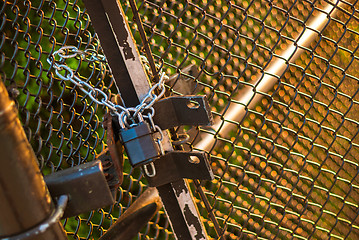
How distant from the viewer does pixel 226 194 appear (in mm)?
3010

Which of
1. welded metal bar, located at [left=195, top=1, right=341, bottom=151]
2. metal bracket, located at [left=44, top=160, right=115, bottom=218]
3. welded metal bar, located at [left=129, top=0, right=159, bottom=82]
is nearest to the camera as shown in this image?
metal bracket, located at [left=44, top=160, right=115, bottom=218]

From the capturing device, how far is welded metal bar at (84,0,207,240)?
1.26 meters

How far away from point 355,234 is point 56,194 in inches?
108

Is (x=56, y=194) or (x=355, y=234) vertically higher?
(x=56, y=194)

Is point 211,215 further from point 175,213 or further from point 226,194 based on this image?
point 226,194

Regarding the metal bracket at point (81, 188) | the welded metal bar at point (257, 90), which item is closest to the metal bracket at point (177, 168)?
the metal bracket at point (81, 188)

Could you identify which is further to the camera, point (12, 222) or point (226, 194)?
point (226, 194)

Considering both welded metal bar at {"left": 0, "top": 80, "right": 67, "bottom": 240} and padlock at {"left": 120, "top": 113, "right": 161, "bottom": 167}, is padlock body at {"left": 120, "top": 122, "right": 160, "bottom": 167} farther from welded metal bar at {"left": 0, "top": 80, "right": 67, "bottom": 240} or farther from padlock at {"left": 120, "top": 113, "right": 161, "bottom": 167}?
Answer: welded metal bar at {"left": 0, "top": 80, "right": 67, "bottom": 240}

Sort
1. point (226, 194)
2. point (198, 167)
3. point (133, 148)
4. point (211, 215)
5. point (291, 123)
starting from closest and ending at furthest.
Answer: point (133, 148)
point (198, 167)
point (211, 215)
point (226, 194)
point (291, 123)

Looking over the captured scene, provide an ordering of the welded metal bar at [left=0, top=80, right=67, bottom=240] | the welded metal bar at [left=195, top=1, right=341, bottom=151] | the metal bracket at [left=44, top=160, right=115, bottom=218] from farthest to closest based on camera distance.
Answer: the welded metal bar at [left=195, top=1, right=341, bottom=151], the metal bracket at [left=44, top=160, right=115, bottom=218], the welded metal bar at [left=0, top=80, right=67, bottom=240]

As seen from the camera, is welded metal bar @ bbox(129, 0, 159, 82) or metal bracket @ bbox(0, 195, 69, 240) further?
welded metal bar @ bbox(129, 0, 159, 82)

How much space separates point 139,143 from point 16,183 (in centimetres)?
51

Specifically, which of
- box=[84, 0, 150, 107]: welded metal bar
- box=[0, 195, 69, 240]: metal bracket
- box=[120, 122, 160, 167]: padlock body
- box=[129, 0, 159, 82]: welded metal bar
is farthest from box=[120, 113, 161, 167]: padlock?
box=[0, 195, 69, 240]: metal bracket

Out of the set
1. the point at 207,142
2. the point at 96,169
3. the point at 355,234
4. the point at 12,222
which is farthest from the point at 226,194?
the point at 12,222
